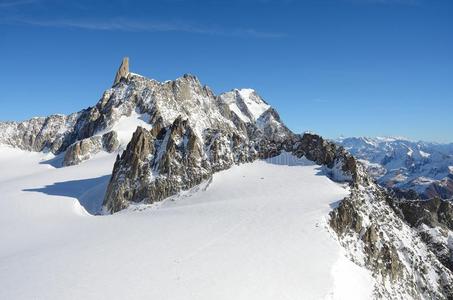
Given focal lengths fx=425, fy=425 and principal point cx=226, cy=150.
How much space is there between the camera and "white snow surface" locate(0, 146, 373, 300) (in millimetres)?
31125

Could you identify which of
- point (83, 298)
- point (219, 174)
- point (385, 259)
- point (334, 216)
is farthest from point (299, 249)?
point (219, 174)

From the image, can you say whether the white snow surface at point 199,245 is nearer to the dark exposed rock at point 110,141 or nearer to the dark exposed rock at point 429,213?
the dark exposed rock at point 429,213

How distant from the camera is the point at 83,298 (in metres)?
29.1

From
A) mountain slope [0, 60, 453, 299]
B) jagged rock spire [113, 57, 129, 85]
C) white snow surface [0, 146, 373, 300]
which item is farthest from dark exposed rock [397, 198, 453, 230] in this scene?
jagged rock spire [113, 57, 129, 85]

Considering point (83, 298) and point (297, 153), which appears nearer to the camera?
point (83, 298)

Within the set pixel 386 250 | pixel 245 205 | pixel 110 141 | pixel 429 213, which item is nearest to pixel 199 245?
pixel 245 205

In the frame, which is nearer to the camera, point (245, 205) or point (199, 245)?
point (199, 245)

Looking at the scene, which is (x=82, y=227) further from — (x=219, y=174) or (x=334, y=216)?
(x=334, y=216)

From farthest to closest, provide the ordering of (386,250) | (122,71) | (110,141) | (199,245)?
(122,71) → (110,141) → (386,250) → (199,245)

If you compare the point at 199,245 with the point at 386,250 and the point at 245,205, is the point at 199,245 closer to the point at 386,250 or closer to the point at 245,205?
the point at 245,205

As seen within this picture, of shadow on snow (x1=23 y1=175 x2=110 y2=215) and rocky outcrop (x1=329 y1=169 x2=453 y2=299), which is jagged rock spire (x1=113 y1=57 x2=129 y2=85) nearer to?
shadow on snow (x1=23 y1=175 x2=110 y2=215)

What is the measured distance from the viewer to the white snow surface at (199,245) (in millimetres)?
31125

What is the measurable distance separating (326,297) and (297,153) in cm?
3386

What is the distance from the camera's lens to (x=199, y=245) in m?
38.5
